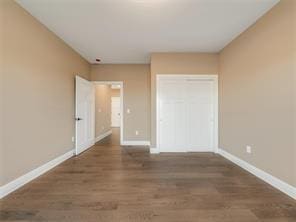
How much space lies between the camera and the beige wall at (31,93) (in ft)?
7.47

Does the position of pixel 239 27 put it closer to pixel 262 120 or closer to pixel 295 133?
pixel 262 120

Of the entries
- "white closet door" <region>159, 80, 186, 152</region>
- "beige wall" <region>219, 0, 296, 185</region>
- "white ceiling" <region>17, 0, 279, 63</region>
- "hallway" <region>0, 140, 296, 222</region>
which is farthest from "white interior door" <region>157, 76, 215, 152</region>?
"hallway" <region>0, 140, 296, 222</region>

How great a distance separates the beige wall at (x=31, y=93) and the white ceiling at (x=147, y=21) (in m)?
0.28

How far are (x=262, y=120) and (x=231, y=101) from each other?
3.58ft

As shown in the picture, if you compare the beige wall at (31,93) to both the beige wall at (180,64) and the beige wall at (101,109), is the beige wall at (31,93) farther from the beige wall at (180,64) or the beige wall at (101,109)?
the beige wall at (101,109)

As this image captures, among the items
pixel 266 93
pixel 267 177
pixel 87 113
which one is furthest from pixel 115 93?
pixel 267 177

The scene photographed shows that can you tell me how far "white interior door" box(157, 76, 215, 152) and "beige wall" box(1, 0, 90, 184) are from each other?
8.03 ft

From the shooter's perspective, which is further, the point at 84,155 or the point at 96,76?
the point at 96,76

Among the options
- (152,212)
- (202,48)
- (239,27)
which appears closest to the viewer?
(152,212)

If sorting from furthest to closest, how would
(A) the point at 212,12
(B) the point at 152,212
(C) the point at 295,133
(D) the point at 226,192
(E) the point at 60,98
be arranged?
Answer: (E) the point at 60,98 → (A) the point at 212,12 → (D) the point at 226,192 → (C) the point at 295,133 → (B) the point at 152,212

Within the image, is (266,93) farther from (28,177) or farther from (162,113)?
(28,177)

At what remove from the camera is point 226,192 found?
2.35 meters

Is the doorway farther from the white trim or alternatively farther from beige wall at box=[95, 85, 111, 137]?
the white trim

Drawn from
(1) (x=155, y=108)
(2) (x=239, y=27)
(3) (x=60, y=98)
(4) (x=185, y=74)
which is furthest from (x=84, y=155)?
(2) (x=239, y=27)
